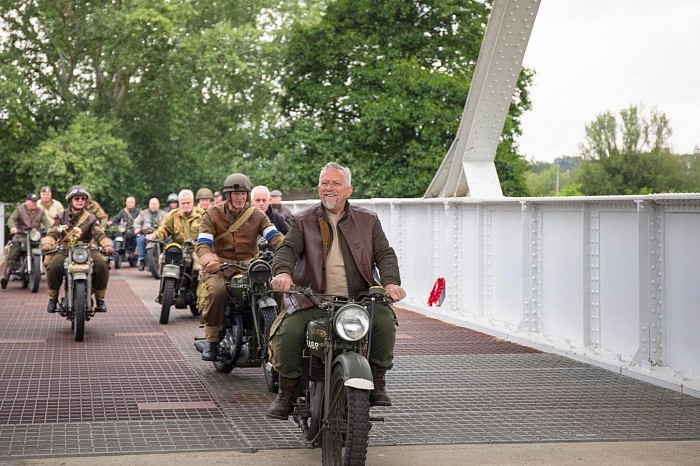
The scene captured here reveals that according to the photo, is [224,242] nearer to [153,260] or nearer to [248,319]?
[248,319]

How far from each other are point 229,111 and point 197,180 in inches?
135

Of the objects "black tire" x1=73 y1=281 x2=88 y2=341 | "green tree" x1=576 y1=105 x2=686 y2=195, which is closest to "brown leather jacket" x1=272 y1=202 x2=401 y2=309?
"black tire" x1=73 y1=281 x2=88 y2=341

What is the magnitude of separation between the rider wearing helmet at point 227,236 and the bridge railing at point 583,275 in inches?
121

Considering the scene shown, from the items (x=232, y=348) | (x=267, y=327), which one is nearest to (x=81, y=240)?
(x=232, y=348)

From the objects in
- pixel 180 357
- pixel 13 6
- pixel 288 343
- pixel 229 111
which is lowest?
pixel 180 357

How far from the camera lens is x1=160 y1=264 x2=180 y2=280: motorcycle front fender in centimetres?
1598

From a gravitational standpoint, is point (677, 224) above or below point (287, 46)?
below

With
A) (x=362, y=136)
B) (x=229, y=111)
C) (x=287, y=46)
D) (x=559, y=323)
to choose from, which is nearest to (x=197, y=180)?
(x=229, y=111)

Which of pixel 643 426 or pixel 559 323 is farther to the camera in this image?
pixel 559 323

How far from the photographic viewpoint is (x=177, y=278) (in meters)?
16.0

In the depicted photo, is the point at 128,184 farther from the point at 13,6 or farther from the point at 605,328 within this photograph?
the point at 605,328

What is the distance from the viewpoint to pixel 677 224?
10367 mm

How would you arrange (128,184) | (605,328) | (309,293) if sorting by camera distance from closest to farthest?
(309,293), (605,328), (128,184)

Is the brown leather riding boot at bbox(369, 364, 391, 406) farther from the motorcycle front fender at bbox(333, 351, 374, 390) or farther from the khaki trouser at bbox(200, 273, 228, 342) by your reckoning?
the khaki trouser at bbox(200, 273, 228, 342)
